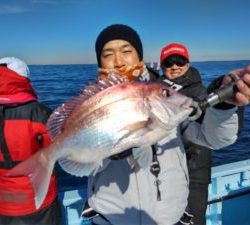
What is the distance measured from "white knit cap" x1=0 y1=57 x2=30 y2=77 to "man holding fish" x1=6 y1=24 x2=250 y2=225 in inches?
A: 54.9

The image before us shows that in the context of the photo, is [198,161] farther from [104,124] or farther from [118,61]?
[104,124]

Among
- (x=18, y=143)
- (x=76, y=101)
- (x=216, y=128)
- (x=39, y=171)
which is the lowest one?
(x=18, y=143)

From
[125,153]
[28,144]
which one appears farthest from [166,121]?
[28,144]

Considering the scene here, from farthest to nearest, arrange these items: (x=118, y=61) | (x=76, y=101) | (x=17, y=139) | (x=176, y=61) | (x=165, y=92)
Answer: (x=176, y=61), (x=17, y=139), (x=118, y=61), (x=76, y=101), (x=165, y=92)

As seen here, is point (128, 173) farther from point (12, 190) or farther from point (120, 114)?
point (12, 190)


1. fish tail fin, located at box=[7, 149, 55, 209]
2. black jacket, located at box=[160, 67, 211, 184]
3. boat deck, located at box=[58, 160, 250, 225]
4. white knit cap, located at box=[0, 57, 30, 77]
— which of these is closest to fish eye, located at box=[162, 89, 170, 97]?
fish tail fin, located at box=[7, 149, 55, 209]

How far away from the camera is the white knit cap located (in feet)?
12.4

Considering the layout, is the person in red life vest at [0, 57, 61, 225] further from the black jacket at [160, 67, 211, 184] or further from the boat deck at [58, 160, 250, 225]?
the black jacket at [160, 67, 211, 184]

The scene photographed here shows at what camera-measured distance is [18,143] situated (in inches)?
132

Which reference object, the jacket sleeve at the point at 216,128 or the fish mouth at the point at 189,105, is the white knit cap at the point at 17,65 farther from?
the fish mouth at the point at 189,105

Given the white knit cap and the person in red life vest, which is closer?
the person in red life vest

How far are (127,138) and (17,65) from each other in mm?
2344

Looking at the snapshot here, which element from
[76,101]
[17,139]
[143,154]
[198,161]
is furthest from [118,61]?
[198,161]

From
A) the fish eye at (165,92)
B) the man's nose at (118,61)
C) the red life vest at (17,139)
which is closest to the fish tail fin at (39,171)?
the fish eye at (165,92)
